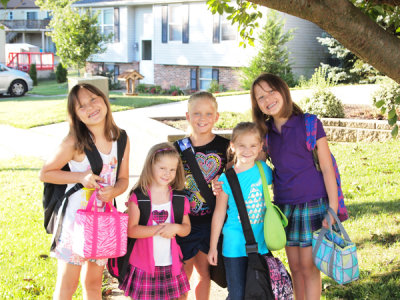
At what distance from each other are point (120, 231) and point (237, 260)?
743 millimetres

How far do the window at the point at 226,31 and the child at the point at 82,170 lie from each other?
19217 mm

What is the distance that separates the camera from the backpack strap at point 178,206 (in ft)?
9.85

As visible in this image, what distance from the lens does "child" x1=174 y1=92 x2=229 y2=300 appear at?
3.14m

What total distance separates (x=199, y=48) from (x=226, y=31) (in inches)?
74.1

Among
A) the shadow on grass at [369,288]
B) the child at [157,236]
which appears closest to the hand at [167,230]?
the child at [157,236]

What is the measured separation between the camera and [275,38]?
747 inches

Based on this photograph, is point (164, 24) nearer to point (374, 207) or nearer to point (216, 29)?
point (216, 29)

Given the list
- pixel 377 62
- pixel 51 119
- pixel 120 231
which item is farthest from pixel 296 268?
pixel 51 119

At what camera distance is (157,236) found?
297cm

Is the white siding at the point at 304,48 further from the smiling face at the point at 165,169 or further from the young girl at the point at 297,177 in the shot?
the smiling face at the point at 165,169

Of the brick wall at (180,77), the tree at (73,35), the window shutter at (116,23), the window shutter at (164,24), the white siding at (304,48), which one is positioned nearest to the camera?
the tree at (73,35)

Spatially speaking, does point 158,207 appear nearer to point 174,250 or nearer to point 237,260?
point 174,250

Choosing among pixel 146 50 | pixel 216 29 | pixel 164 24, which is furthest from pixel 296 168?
pixel 146 50

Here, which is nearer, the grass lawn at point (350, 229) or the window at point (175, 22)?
the grass lawn at point (350, 229)
